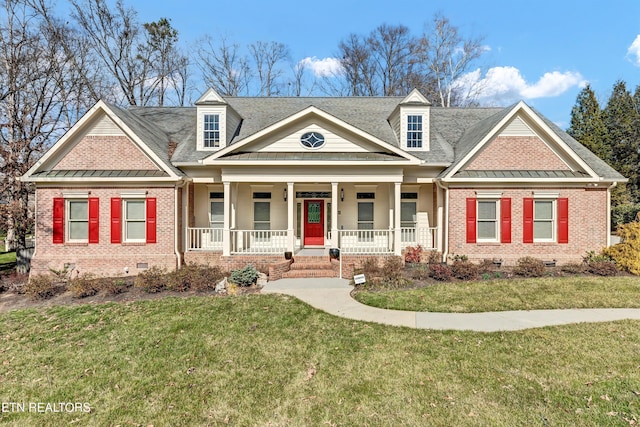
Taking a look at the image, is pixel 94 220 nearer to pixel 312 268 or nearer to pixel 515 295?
pixel 312 268

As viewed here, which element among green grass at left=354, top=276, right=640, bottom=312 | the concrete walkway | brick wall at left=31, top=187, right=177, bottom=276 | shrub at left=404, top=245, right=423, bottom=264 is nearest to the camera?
the concrete walkway

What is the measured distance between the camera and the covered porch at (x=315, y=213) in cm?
1388

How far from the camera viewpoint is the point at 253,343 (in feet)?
20.2

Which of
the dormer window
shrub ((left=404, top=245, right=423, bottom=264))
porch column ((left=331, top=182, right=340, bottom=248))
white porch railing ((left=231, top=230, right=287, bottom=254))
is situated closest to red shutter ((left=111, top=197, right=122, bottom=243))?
white porch railing ((left=231, top=230, right=287, bottom=254))

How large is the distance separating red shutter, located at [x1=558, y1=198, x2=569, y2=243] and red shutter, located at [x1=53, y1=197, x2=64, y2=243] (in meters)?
19.7

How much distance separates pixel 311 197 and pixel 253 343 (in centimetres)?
931

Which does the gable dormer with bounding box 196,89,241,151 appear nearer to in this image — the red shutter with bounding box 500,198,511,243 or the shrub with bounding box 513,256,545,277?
the red shutter with bounding box 500,198,511,243

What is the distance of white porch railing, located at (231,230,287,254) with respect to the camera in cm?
1294

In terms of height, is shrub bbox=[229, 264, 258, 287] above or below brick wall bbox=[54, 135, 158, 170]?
below

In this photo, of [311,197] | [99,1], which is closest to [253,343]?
[311,197]

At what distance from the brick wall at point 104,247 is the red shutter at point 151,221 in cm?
16

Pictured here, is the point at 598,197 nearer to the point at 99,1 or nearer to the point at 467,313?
the point at 467,313

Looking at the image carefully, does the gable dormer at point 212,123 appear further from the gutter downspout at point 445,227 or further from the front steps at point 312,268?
the gutter downspout at point 445,227

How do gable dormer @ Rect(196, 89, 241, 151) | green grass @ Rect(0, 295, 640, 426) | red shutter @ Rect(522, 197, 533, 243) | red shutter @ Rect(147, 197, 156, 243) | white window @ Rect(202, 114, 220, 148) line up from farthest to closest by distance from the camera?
white window @ Rect(202, 114, 220, 148) → gable dormer @ Rect(196, 89, 241, 151) → red shutter @ Rect(522, 197, 533, 243) → red shutter @ Rect(147, 197, 156, 243) → green grass @ Rect(0, 295, 640, 426)
